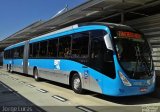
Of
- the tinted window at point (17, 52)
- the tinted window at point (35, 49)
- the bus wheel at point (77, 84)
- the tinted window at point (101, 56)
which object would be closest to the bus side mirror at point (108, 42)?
the tinted window at point (101, 56)

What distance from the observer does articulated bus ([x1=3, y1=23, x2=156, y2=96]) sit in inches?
396

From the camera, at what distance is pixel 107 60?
10.3 metres

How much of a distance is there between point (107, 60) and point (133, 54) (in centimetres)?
96

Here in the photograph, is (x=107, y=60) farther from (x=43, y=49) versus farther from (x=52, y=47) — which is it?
(x=43, y=49)

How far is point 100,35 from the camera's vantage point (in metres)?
10.8

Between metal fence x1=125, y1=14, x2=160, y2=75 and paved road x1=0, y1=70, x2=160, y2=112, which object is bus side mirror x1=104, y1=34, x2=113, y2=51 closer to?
paved road x1=0, y1=70, x2=160, y2=112

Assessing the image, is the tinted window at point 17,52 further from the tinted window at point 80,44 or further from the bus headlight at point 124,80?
the bus headlight at point 124,80

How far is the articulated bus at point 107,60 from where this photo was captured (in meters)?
10.1

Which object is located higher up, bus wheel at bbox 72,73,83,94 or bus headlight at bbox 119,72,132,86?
bus headlight at bbox 119,72,132,86

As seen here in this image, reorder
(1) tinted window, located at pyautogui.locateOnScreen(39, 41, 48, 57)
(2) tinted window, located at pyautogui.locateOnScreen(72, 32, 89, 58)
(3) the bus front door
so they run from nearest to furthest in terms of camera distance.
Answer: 1. (2) tinted window, located at pyautogui.locateOnScreen(72, 32, 89, 58)
2. (1) tinted window, located at pyautogui.locateOnScreen(39, 41, 48, 57)
3. (3) the bus front door

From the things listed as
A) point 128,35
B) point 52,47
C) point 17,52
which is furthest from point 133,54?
point 17,52

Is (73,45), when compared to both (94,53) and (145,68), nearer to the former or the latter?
(94,53)

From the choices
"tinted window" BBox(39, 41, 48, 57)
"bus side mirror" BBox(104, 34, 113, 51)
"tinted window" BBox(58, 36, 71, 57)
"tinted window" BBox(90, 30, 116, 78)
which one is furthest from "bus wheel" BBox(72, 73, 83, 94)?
"tinted window" BBox(39, 41, 48, 57)

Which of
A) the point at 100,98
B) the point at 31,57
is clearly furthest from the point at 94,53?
the point at 31,57
